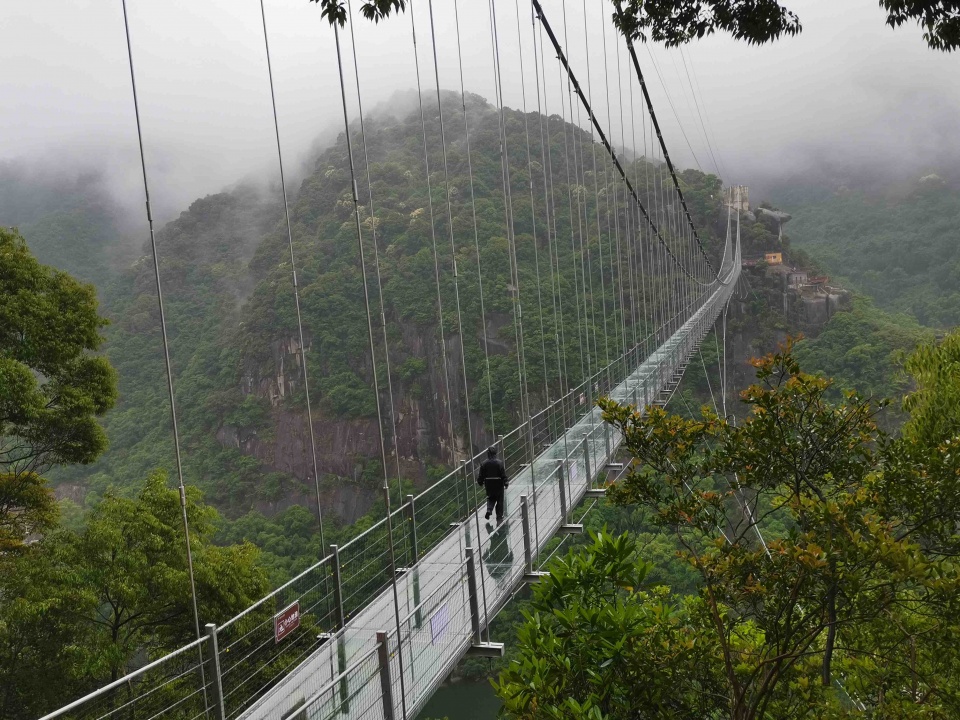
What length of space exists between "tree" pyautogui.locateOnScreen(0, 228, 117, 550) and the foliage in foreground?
3.90 m

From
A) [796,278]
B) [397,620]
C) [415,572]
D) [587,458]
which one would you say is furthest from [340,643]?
[796,278]

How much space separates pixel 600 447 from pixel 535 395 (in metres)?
13.7

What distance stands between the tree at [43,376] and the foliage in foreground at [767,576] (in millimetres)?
3897

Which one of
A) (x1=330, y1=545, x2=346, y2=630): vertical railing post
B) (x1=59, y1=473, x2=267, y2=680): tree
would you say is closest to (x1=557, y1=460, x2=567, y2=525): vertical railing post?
(x1=330, y1=545, x2=346, y2=630): vertical railing post

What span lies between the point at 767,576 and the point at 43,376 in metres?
4.72

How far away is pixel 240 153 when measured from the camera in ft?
111

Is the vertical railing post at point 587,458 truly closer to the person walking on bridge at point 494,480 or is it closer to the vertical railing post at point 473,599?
the person walking on bridge at point 494,480

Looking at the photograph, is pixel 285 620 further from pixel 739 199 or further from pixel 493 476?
pixel 739 199

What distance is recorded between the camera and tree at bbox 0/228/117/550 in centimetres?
488

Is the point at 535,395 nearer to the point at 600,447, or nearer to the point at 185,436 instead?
the point at 185,436

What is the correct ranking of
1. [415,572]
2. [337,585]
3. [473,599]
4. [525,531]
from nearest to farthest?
[473,599], [337,585], [415,572], [525,531]

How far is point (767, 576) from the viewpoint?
1.99 m

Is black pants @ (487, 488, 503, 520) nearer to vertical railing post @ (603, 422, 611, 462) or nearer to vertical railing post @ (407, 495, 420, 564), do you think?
vertical railing post @ (407, 495, 420, 564)

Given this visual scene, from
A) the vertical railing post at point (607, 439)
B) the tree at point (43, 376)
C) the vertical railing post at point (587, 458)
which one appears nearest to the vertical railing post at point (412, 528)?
the vertical railing post at point (587, 458)
